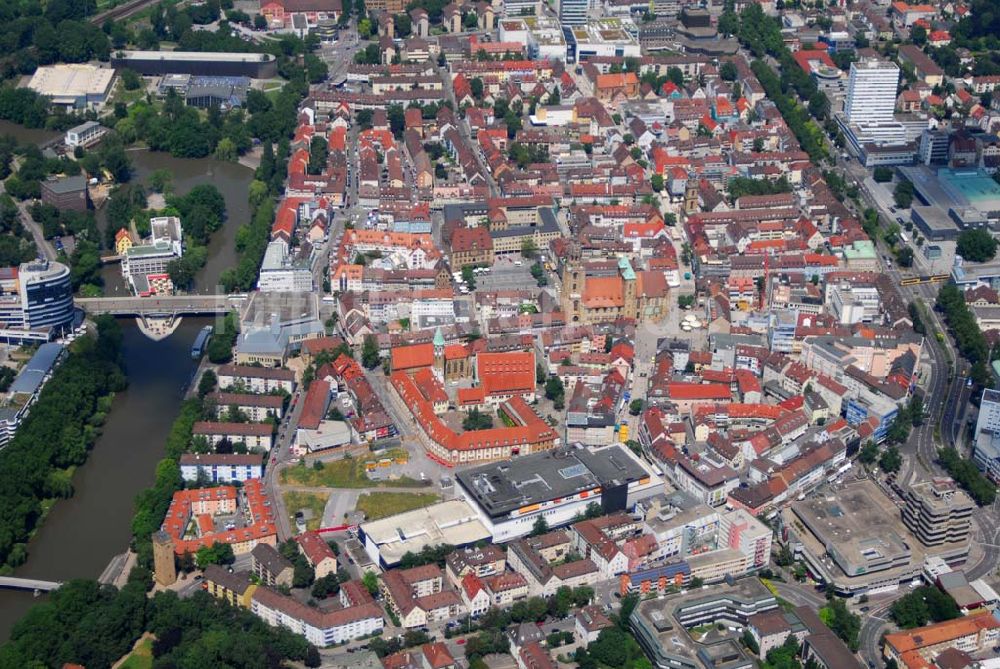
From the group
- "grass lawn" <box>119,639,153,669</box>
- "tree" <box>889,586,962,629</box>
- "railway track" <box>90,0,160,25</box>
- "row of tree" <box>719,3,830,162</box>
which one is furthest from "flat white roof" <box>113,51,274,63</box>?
"tree" <box>889,586,962,629</box>

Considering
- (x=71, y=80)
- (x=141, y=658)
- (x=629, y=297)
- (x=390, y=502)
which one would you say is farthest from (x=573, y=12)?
(x=141, y=658)

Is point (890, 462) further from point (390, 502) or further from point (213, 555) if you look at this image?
point (213, 555)

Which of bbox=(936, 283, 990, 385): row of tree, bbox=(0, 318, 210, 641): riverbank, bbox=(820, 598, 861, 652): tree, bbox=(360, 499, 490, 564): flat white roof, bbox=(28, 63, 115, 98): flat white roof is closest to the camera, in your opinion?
bbox=(820, 598, 861, 652): tree

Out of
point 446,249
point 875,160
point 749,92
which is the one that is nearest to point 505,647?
point 446,249

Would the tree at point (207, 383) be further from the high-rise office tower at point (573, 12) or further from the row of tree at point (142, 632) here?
the high-rise office tower at point (573, 12)

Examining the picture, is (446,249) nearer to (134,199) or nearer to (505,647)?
(134,199)

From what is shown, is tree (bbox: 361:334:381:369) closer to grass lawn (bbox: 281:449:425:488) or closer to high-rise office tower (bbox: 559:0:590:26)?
grass lawn (bbox: 281:449:425:488)
